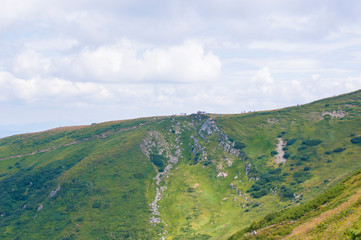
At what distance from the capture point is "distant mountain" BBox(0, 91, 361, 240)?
9500 cm

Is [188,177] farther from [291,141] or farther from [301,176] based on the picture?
[291,141]

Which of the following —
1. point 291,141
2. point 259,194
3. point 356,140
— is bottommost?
point 259,194

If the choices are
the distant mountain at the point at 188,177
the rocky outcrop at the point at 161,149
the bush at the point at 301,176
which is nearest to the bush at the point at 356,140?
the distant mountain at the point at 188,177

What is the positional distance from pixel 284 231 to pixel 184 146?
132047 millimetres

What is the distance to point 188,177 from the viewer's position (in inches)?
5399

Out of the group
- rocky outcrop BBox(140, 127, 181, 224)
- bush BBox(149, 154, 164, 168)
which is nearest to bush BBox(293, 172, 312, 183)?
rocky outcrop BBox(140, 127, 181, 224)

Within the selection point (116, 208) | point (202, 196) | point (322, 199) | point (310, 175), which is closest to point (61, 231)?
point (116, 208)

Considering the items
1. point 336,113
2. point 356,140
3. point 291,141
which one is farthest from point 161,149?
point 336,113

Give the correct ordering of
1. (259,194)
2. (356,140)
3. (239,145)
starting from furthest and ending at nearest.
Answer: (239,145), (356,140), (259,194)

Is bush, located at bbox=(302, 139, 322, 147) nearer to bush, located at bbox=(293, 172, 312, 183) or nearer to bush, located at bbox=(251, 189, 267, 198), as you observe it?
bush, located at bbox=(293, 172, 312, 183)

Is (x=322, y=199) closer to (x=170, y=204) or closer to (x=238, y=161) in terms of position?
(x=170, y=204)

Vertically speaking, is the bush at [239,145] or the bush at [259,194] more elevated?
the bush at [239,145]

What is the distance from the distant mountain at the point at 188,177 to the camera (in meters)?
95.0

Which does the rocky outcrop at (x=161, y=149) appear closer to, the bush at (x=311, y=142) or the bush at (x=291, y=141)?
the bush at (x=291, y=141)
